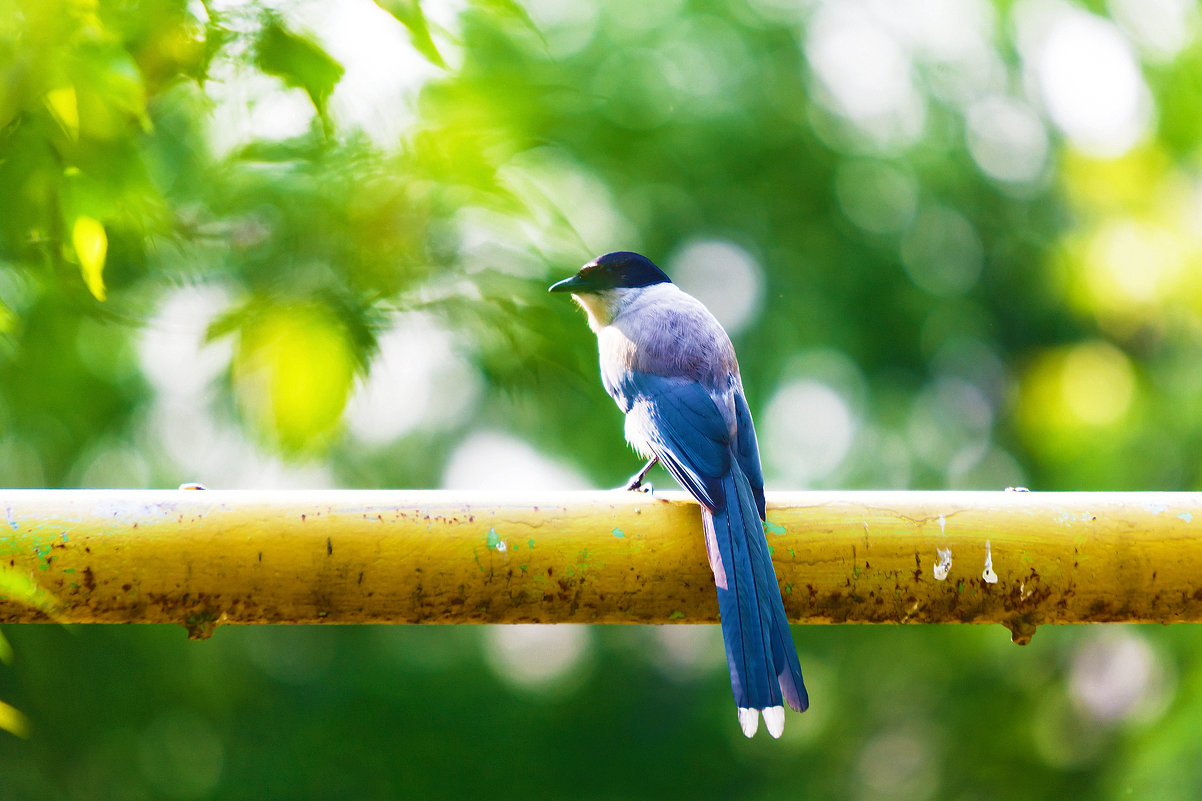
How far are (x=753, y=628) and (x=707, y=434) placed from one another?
0.72 meters

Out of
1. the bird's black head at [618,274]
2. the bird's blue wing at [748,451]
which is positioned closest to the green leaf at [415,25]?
the bird's blue wing at [748,451]

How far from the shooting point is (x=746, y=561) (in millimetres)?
2002

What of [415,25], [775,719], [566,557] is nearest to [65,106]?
[415,25]

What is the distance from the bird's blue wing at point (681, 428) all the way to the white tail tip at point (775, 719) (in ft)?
1.30

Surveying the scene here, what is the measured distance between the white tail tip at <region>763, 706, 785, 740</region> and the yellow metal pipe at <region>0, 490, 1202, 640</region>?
0.21 metres

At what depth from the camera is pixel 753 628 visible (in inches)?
76.7

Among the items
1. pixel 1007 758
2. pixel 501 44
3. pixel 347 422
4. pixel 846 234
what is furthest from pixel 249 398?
pixel 1007 758

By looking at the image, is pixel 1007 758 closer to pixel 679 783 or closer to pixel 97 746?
pixel 679 783

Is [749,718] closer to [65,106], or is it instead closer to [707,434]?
[707,434]

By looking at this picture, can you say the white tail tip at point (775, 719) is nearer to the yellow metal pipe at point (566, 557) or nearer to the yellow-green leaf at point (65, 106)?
the yellow metal pipe at point (566, 557)

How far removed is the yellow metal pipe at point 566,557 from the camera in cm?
184

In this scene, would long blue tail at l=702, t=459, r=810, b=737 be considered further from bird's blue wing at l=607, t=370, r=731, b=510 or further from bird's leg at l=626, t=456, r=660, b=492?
bird's leg at l=626, t=456, r=660, b=492

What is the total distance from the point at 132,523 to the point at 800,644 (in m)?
6.06

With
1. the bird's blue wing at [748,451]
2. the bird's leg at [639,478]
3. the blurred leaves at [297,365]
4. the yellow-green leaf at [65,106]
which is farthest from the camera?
the bird's leg at [639,478]
